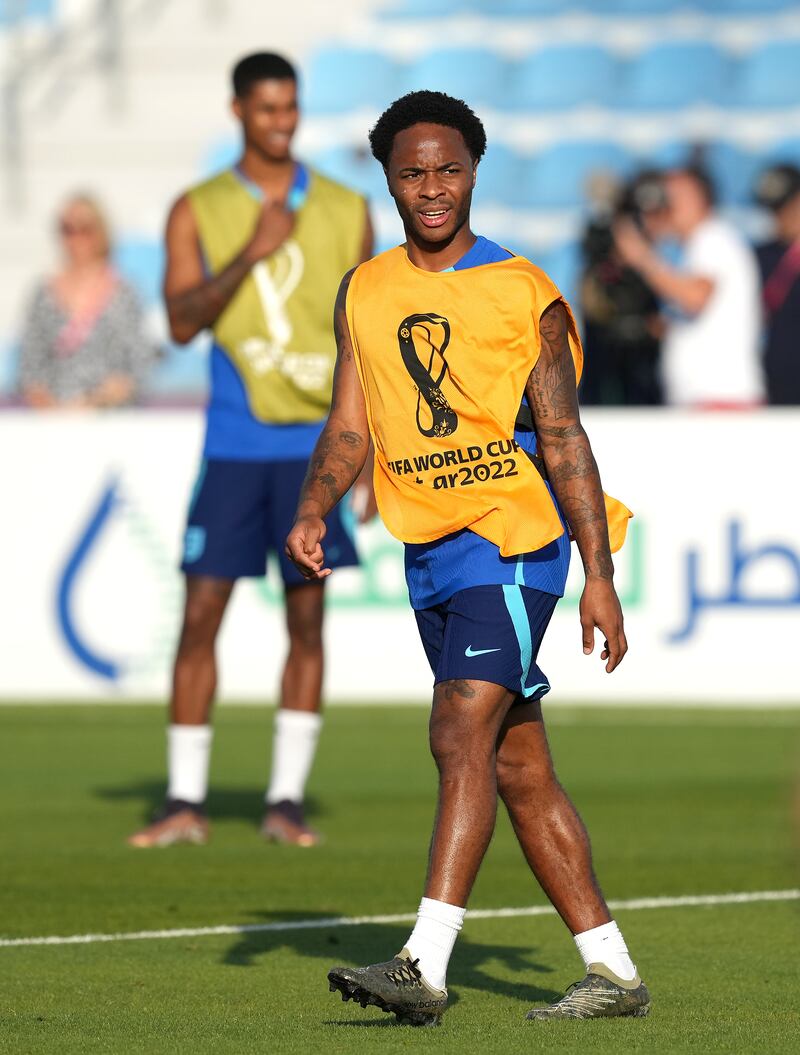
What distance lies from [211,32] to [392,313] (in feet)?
58.7

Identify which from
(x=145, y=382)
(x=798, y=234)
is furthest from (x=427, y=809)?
(x=798, y=234)

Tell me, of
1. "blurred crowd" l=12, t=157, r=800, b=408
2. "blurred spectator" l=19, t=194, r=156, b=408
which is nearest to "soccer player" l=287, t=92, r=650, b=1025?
"blurred crowd" l=12, t=157, r=800, b=408

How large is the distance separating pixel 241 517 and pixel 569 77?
13.6m

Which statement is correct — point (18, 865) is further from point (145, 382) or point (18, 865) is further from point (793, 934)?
point (145, 382)

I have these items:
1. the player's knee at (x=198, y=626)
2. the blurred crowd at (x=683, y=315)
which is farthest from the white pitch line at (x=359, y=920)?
the blurred crowd at (x=683, y=315)

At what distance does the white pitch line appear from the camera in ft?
20.9

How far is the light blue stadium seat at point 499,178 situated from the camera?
20.7m

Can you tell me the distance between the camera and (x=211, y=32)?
2256 centimetres

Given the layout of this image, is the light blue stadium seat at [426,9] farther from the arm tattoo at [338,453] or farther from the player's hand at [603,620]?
the player's hand at [603,620]

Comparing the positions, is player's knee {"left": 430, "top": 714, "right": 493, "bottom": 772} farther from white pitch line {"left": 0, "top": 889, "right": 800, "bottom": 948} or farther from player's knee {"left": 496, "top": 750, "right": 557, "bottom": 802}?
white pitch line {"left": 0, "top": 889, "right": 800, "bottom": 948}

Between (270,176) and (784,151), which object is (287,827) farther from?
(784,151)

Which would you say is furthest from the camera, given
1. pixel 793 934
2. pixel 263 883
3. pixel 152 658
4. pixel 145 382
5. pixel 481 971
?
pixel 145 382

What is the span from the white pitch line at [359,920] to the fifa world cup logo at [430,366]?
6.23 ft

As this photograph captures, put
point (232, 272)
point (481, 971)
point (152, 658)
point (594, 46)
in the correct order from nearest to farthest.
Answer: point (481, 971) < point (232, 272) < point (152, 658) < point (594, 46)
